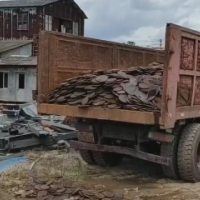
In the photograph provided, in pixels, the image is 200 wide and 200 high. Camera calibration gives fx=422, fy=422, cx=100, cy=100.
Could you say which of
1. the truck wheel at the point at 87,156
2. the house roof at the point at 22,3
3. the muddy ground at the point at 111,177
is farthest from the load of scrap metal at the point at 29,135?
the house roof at the point at 22,3

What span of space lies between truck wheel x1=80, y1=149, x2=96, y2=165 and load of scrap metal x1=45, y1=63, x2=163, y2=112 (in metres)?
1.37

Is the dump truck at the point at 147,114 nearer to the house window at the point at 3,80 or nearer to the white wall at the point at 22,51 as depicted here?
the house window at the point at 3,80

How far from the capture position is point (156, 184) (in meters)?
7.00

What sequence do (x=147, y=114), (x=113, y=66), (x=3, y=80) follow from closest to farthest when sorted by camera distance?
(x=147, y=114) < (x=113, y=66) < (x=3, y=80)

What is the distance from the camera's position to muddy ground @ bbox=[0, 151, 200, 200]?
635cm

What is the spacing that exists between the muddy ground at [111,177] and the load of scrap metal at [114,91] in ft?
4.20

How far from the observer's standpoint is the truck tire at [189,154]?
22.3 feet

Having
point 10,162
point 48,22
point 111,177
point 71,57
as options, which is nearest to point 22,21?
point 48,22

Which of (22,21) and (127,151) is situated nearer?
(127,151)

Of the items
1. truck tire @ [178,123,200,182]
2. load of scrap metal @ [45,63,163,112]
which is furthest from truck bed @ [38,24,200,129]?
truck tire @ [178,123,200,182]

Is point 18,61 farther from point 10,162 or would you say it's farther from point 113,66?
point 10,162

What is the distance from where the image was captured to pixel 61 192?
239 inches

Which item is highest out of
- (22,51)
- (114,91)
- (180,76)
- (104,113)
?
(22,51)

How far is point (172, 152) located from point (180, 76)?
1.31 metres
